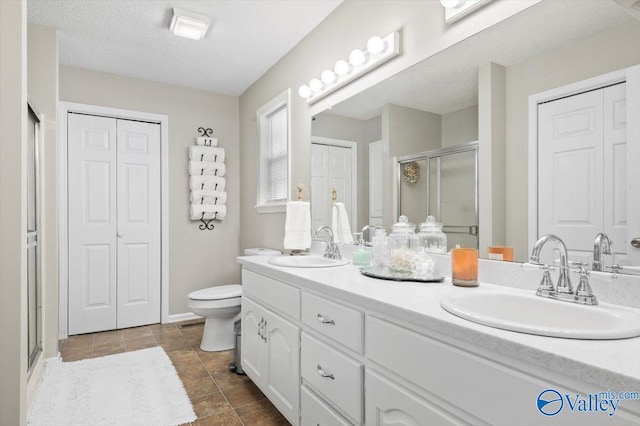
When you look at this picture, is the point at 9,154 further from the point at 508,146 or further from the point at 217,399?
the point at 508,146

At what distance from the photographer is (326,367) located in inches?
55.8

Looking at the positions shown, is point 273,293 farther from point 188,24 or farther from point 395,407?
point 188,24

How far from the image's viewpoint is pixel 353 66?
2.21m

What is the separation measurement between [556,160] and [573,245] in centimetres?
29

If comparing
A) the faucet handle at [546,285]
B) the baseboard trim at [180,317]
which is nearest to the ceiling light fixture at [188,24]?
the faucet handle at [546,285]

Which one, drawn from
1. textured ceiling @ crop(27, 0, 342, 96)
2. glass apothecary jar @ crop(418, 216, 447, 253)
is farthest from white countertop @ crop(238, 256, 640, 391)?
textured ceiling @ crop(27, 0, 342, 96)

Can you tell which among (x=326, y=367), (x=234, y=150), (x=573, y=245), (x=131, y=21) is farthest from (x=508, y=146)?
(x=234, y=150)

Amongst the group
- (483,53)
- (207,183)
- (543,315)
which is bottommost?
(543,315)

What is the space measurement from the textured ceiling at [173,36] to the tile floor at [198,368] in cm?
248

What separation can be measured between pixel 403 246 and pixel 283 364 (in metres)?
0.84

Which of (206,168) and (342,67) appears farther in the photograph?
(206,168)

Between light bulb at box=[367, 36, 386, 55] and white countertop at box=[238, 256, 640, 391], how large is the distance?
1.26m

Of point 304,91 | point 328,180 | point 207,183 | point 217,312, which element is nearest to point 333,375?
point 328,180
